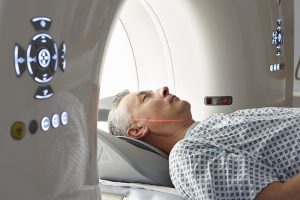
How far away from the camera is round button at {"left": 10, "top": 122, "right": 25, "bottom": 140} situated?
784mm

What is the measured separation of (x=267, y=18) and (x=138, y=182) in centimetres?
130

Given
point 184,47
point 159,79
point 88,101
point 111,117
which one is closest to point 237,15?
point 184,47

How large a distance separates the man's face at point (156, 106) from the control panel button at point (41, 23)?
1.07m

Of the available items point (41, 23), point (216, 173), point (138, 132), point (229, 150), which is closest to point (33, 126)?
point (41, 23)

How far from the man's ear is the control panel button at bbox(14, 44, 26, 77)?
1.11 meters

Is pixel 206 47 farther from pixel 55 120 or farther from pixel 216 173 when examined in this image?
pixel 55 120

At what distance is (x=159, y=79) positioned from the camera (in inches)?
101

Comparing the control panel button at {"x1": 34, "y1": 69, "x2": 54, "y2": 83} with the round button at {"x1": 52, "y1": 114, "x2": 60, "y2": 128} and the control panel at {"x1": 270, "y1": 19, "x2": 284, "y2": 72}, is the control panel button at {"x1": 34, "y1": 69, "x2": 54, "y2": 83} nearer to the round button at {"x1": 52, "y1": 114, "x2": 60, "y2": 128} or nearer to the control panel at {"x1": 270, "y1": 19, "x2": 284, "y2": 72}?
the round button at {"x1": 52, "y1": 114, "x2": 60, "y2": 128}

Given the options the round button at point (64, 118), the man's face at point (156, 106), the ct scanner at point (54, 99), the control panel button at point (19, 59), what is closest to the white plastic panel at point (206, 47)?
the man's face at point (156, 106)

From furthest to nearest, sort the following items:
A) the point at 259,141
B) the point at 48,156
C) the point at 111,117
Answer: the point at 111,117 < the point at 259,141 < the point at 48,156

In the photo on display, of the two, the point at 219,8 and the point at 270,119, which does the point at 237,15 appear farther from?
the point at 270,119

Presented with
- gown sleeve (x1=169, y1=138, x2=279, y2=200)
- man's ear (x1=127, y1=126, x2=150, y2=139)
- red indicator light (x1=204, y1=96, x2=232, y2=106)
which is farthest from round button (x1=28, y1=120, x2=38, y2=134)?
red indicator light (x1=204, y1=96, x2=232, y2=106)

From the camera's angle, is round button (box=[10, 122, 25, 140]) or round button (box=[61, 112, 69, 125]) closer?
round button (box=[10, 122, 25, 140])

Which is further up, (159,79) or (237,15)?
(237,15)
